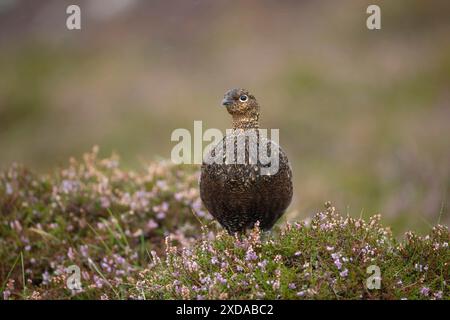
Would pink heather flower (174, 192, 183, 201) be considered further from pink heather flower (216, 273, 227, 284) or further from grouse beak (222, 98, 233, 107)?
pink heather flower (216, 273, 227, 284)

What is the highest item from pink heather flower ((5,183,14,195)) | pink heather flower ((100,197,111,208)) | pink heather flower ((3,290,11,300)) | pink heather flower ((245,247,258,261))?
pink heather flower ((5,183,14,195))

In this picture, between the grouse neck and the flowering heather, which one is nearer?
the flowering heather

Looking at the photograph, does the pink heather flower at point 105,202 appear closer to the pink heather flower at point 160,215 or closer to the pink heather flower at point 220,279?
the pink heather flower at point 160,215

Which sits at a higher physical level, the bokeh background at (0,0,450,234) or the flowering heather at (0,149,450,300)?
the bokeh background at (0,0,450,234)

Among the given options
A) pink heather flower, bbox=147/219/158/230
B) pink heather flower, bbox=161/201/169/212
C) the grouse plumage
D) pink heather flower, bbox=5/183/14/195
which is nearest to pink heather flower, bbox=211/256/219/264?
the grouse plumage

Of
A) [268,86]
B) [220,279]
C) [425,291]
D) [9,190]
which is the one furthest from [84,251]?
[268,86]

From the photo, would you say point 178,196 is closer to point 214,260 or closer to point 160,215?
point 160,215
